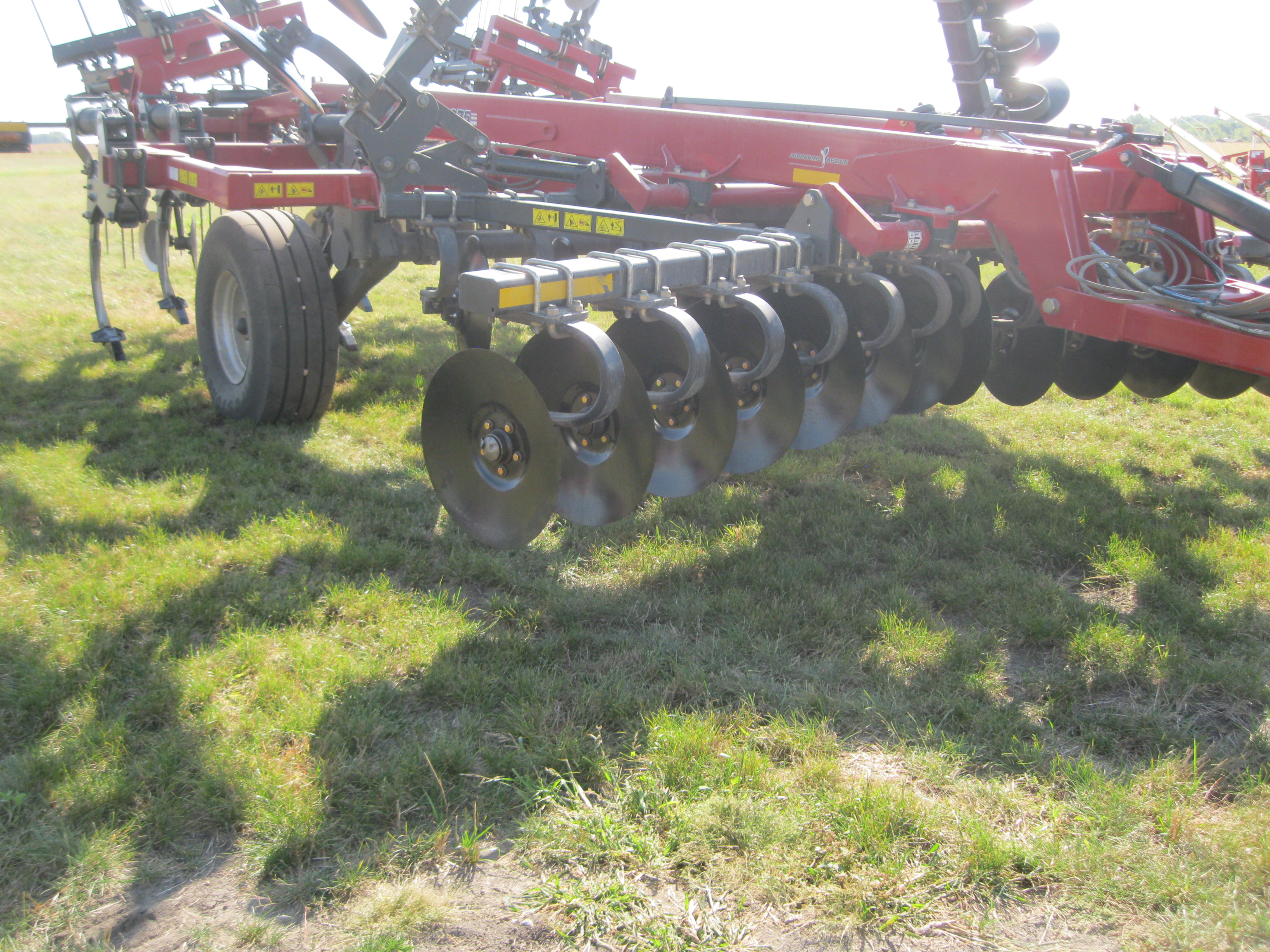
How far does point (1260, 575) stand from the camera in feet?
12.1

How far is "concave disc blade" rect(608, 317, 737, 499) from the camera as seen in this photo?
328 cm

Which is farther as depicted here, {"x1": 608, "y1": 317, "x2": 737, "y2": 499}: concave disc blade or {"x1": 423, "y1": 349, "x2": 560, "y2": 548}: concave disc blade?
{"x1": 608, "y1": 317, "x2": 737, "y2": 499}: concave disc blade

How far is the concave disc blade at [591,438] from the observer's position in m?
3.01

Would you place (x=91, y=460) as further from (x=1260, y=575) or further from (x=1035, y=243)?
(x=1260, y=575)

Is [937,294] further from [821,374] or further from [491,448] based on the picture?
[491,448]

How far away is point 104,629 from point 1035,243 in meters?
3.47

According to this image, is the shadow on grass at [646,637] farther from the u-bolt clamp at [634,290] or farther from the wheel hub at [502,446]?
the u-bolt clamp at [634,290]

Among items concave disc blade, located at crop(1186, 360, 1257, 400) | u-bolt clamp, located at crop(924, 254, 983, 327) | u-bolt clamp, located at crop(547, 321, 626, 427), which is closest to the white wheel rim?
u-bolt clamp, located at crop(547, 321, 626, 427)

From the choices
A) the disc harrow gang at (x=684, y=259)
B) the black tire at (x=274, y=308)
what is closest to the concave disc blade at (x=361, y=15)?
the disc harrow gang at (x=684, y=259)

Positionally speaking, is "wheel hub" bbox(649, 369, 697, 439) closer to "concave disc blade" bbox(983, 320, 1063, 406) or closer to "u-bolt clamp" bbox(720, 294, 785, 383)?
"u-bolt clamp" bbox(720, 294, 785, 383)

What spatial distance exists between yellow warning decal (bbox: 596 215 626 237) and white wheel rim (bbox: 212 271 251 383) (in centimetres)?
201

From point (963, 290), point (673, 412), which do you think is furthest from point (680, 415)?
point (963, 290)

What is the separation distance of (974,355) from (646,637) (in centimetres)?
227

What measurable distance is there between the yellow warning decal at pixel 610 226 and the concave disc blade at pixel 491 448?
3.73 feet
